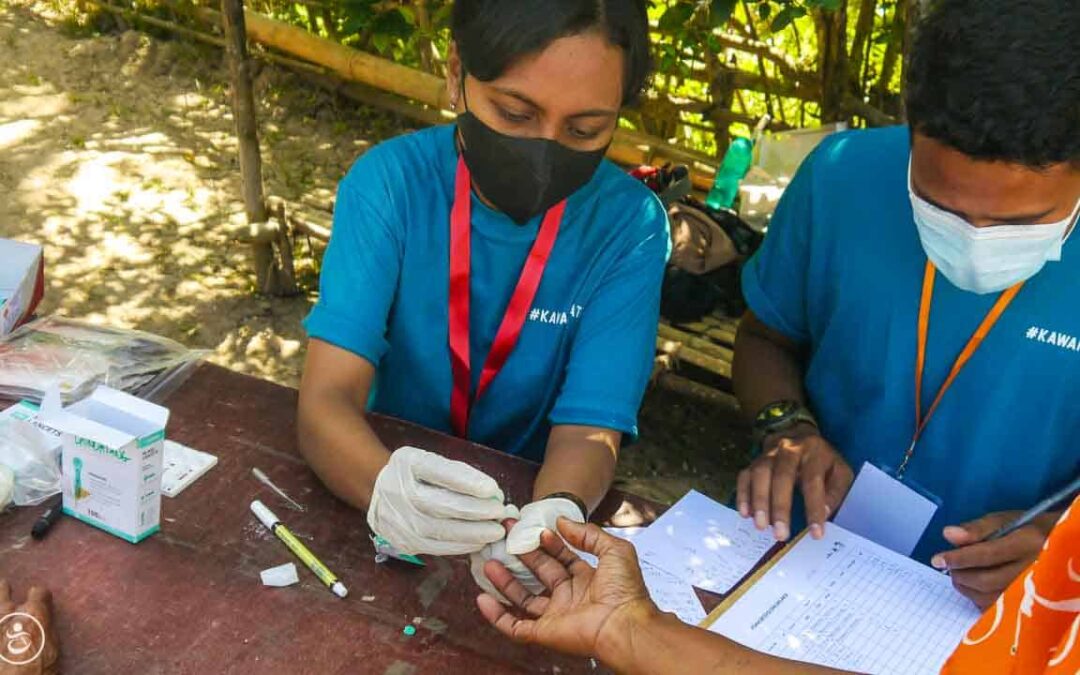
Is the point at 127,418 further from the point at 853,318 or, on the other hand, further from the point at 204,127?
the point at 204,127

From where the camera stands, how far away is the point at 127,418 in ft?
4.91

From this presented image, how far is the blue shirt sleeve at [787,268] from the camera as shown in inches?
80.0

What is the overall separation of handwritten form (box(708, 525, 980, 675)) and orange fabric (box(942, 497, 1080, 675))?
1.94 ft

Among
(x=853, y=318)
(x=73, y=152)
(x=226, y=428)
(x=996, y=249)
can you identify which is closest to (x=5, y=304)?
(x=226, y=428)

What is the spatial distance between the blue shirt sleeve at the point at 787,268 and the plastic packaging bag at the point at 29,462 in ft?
4.70

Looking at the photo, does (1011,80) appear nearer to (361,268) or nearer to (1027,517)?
(1027,517)

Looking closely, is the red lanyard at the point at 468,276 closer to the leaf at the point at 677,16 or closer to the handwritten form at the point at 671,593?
the handwritten form at the point at 671,593

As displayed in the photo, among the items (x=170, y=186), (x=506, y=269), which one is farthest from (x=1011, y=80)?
(x=170, y=186)

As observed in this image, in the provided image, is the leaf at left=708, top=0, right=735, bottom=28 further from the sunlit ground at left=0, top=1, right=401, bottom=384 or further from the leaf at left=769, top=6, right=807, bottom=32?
the sunlit ground at left=0, top=1, right=401, bottom=384

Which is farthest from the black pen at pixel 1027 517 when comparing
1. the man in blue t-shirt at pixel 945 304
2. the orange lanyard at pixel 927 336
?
the orange lanyard at pixel 927 336

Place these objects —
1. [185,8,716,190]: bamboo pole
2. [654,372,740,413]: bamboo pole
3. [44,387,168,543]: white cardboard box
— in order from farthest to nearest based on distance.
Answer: [185,8,716,190]: bamboo pole, [654,372,740,413]: bamboo pole, [44,387,168,543]: white cardboard box

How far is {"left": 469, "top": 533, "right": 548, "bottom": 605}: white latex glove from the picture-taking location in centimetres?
146

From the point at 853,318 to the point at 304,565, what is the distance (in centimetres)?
116

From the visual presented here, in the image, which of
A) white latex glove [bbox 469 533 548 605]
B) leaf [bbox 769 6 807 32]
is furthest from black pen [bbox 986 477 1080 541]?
leaf [bbox 769 6 807 32]
